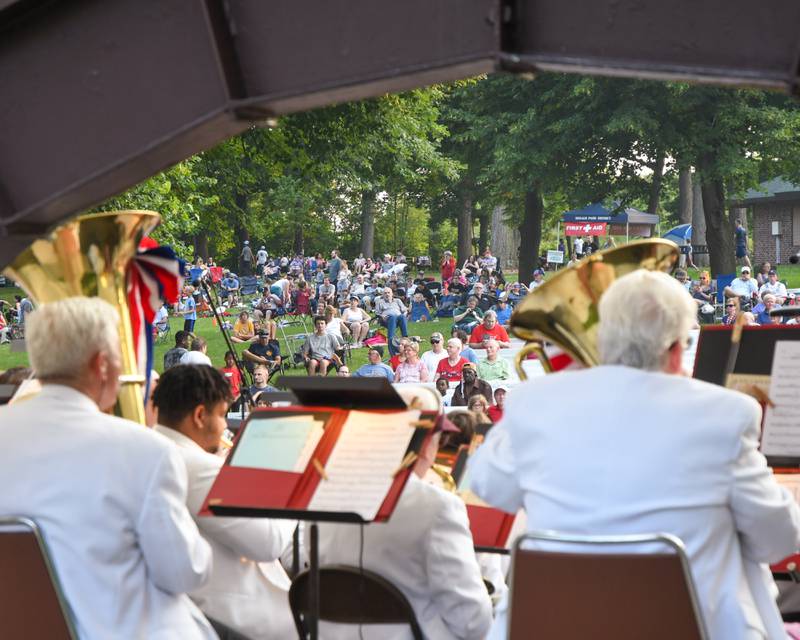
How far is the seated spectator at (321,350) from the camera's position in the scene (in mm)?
20288

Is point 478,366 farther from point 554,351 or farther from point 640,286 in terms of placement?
point 640,286

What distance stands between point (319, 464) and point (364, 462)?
142 millimetres

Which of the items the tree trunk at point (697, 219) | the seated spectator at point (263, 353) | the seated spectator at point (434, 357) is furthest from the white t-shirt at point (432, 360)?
the tree trunk at point (697, 219)

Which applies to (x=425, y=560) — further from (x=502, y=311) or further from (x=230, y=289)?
(x=230, y=289)

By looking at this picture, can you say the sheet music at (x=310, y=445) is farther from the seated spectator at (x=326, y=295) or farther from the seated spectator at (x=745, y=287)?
the seated spectator at (x=326, y=295)

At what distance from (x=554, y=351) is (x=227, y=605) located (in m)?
1.48

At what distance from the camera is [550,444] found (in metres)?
3.06

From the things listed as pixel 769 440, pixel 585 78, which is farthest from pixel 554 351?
pixel 585 78

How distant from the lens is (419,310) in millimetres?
30078

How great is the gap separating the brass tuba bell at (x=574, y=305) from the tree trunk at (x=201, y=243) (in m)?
41.5

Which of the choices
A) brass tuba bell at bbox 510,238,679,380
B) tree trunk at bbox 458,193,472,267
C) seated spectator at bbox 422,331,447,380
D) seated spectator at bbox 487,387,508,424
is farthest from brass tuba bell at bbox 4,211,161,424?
tree trunk at bbox 458,193,472,267

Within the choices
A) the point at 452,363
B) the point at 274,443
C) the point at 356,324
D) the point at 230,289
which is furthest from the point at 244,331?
the point at 274,443

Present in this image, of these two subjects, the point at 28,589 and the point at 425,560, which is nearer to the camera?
the point at 28,589

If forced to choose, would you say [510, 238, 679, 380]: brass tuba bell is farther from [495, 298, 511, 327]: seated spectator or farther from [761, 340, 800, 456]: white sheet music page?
[495, 298, 511, 327]: seated spectator
